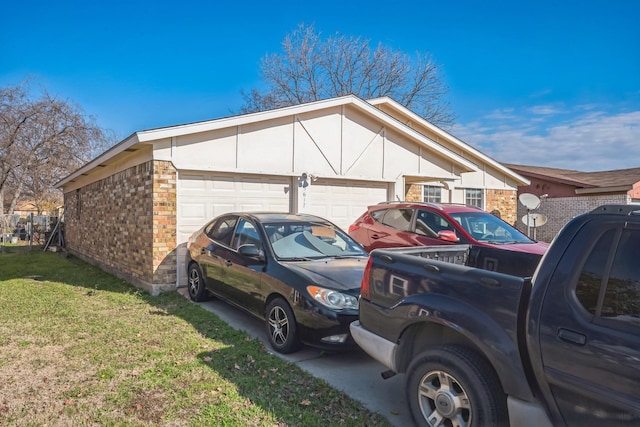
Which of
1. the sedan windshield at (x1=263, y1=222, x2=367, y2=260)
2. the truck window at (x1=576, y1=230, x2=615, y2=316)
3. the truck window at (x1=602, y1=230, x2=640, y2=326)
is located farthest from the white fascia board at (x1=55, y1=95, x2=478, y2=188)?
the truck window at (x1=602, y1=230, x2=640, y2=326)

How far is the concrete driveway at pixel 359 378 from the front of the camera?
367cm

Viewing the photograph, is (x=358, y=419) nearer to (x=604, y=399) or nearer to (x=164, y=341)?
(x=604, y=399)

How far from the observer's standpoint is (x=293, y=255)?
5.59 m

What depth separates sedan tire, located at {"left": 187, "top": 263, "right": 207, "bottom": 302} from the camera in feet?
23.7

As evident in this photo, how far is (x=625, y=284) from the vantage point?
222 cm

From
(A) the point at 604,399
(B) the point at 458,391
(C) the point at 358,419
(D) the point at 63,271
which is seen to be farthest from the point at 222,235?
(D) the point at 63,271

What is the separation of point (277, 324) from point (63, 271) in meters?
8.55

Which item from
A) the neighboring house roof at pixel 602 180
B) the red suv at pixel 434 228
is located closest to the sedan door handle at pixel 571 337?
the red suv at pixel 434 228

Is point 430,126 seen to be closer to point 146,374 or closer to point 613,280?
point 146,374

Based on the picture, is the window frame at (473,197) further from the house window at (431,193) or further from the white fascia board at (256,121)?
the white fascia board at (256,121)

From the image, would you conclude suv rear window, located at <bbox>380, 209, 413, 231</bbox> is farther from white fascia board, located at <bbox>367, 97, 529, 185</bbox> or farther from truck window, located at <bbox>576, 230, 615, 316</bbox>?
white fascia board, located at <bbox>367, 97, 529, 185</bbox>

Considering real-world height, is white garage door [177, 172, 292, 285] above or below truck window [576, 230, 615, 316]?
above

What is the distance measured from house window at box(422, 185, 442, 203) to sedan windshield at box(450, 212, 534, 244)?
6129 mm

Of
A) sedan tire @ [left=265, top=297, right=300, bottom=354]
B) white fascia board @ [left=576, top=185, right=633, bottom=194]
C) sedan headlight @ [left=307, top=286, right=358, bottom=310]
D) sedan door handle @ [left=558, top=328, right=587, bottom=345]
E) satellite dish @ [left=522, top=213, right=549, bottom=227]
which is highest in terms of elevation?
white fascia board @ [left=576, top=185, right=633, bottom=194]
